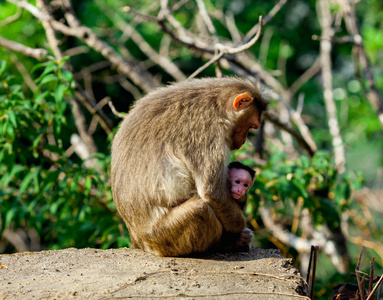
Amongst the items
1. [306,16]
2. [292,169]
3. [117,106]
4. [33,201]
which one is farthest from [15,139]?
[306,16]

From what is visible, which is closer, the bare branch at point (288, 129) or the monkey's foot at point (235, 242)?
the monkey's foot at point (235, 242)

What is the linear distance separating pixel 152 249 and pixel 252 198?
187cm

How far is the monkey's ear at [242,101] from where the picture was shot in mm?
4391

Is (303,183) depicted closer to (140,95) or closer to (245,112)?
(245,112)

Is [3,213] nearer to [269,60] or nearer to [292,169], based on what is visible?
[292,169]

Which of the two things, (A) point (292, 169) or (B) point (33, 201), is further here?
(B) point (33, 201)

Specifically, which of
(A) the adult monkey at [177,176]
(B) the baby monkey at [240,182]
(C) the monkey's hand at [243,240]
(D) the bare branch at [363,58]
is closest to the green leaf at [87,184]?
(A) the adult monkey at [177,176]

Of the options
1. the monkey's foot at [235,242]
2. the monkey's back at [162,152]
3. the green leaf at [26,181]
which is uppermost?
the monkey's back at [162,152]

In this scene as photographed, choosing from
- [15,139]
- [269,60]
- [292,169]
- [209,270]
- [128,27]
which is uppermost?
[128,27]

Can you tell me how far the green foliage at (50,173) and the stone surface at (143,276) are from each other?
4.89ft

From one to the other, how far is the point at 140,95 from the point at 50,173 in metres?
3.40

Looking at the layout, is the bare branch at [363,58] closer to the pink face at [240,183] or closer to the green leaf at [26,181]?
the pink face at [240,183]

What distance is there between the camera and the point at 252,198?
572 cm

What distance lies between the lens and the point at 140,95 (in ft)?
28.6
